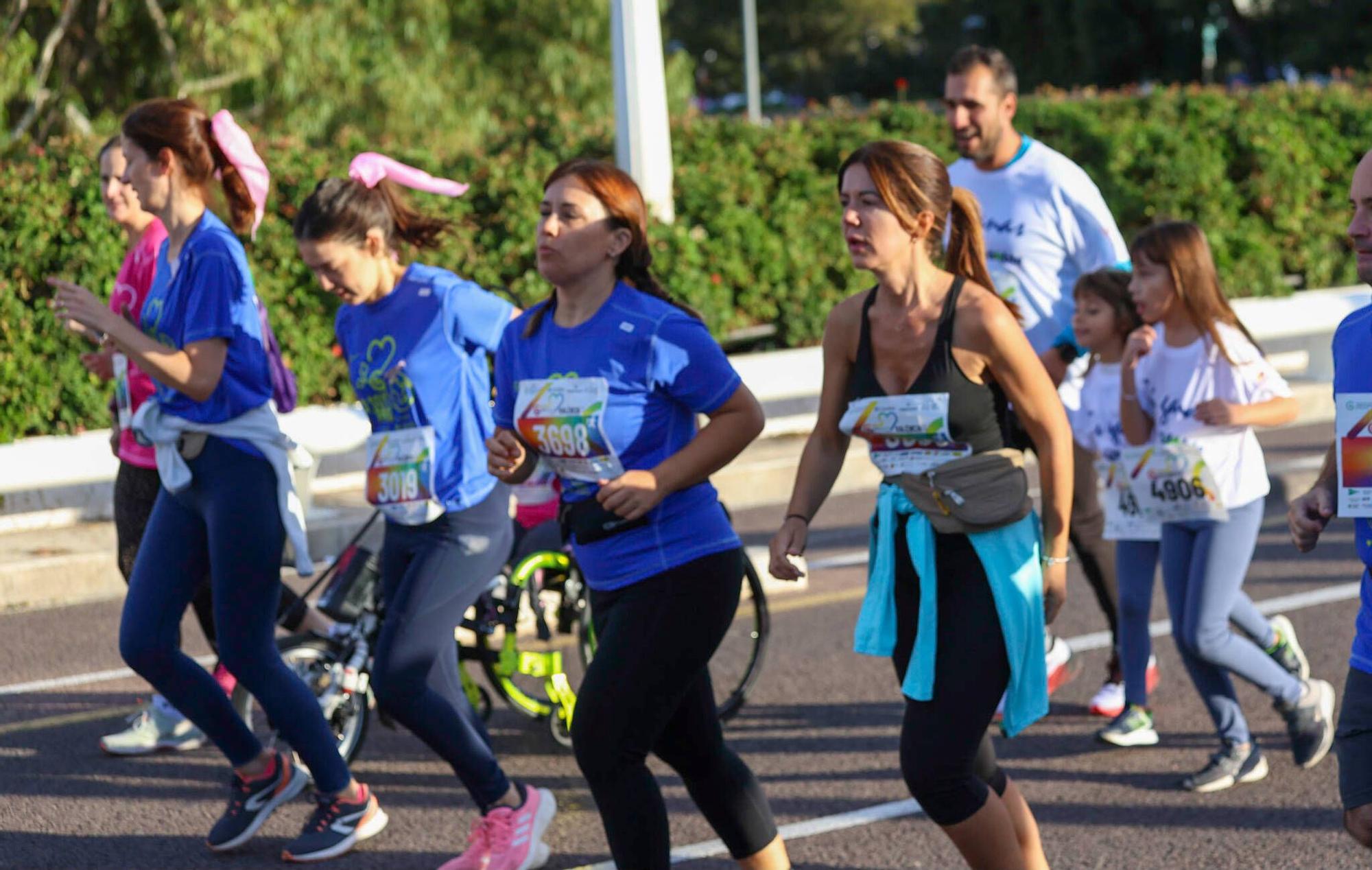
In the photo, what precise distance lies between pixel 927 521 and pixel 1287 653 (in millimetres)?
2350

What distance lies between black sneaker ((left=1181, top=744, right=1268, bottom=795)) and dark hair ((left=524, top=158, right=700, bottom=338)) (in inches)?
94.0

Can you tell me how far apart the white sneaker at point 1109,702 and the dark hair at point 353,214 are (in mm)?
2893

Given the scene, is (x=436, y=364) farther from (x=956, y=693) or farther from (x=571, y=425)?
(x=956, y=693)

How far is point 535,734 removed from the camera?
252 inches

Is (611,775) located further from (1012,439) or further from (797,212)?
(797,212)

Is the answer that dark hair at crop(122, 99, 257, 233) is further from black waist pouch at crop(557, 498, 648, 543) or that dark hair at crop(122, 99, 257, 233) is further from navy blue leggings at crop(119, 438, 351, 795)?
black waist pouch at crop(557, 498, 648, 543)

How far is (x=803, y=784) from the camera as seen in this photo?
5.78 m

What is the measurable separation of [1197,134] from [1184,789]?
1260 cm

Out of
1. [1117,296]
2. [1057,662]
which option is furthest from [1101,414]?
[1057,662]

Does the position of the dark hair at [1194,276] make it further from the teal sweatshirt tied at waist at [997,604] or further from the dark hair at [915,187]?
the teal sweatshirt tied at waist at [997,604]

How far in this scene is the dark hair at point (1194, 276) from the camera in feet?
18.8

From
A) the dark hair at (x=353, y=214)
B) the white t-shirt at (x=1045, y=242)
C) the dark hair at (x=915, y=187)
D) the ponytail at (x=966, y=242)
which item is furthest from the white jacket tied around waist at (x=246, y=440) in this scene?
the white t-shirt at (x=1045, y=242)

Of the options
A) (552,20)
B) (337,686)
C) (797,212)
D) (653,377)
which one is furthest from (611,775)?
(552,20)

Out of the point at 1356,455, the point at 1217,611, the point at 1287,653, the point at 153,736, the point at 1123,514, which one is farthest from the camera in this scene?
the point at 153,736
